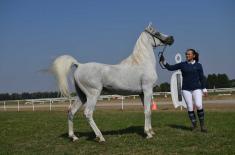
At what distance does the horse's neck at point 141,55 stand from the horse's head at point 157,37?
200 millimetres

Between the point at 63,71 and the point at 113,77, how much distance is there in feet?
4.16

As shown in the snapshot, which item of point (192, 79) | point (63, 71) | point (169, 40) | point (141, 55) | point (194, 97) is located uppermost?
point (169, 40)

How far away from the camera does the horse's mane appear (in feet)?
31.3

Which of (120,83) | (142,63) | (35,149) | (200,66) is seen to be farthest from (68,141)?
(200,66)

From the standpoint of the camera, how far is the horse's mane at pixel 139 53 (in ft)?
31.3

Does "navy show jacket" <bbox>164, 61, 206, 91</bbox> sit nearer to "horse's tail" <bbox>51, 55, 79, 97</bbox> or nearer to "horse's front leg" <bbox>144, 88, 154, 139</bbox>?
"horse's front leg" <bbox>144, 88, 154, 139</bbox>

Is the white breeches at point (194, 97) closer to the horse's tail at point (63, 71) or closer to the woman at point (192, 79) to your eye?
the woman at point (192, 79)

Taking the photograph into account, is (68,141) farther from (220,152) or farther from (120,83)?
(220,152)

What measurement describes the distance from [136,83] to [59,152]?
2524mm

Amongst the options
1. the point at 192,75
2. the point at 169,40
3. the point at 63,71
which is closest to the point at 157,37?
the point at 169,40

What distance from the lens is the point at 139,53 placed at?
9.65 metres

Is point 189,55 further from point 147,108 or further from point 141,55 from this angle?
point 147,108

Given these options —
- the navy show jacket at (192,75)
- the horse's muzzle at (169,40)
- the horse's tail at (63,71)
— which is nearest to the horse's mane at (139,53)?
the horse's muzzle at (169,40)

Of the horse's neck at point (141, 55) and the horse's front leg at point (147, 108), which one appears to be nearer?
the horse's front leg at point (147, 108)
